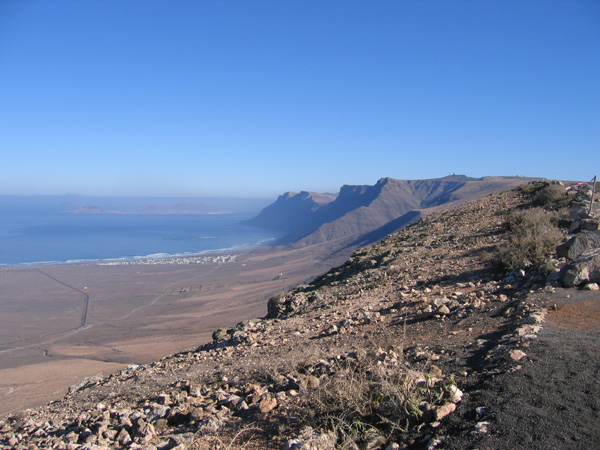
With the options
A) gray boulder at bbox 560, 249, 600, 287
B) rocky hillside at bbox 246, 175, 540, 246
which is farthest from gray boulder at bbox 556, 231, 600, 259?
rocky hillside at bbox 246, 175, 540, 246

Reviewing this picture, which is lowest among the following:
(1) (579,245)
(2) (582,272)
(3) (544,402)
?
(3) (544,402)

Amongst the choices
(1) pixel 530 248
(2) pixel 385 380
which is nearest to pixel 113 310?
(1) pixel 530 248

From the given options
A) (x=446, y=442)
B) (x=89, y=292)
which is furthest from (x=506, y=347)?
(x=89, y=292)

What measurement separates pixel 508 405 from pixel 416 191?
451 feet

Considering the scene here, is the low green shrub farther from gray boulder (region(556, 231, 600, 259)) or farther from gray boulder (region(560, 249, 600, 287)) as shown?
gray boulder (region(560, 249, 600, 287))

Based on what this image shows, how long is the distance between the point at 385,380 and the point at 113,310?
169 feet

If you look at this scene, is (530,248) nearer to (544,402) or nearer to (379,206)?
(544,402)

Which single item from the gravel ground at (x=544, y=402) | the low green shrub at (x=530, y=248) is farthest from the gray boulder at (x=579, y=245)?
the gravel ground at (x=544, y=402)

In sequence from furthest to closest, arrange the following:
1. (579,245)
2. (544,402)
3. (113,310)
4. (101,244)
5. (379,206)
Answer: (379,206) → (101,244) → (113,310) → (579,245) → (544,402)

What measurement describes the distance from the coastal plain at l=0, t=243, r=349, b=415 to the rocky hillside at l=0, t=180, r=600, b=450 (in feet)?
46.2

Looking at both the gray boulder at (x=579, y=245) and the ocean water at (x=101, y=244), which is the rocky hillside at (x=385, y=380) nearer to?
the gray boulder at (x=579, y=245)

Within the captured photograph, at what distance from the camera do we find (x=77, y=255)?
95.4 metres

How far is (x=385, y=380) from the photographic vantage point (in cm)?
360

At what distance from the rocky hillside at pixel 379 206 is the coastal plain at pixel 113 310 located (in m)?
18.1
